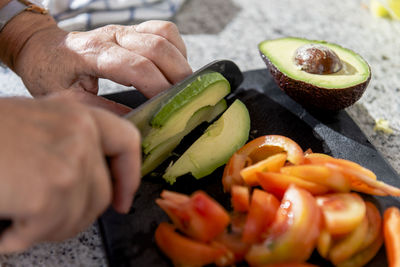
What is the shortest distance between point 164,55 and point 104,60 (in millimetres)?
186

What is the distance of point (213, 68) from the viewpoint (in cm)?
134

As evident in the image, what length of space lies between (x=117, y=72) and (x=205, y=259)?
24.8 inches

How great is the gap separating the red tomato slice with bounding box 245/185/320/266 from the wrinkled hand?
0.55 m

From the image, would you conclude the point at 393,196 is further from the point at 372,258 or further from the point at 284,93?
the point at 284,93

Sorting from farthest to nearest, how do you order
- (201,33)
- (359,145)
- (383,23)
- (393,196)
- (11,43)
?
1. (383,23)
2. (201,33)
3. (11,43)
4. (359,145)
5. (393,196)

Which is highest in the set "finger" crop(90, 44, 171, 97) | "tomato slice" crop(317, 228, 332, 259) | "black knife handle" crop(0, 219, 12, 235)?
"finger" crop(90, 44, 171, 97)

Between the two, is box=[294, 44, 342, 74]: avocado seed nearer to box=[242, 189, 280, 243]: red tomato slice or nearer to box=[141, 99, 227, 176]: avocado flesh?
box=[141, 99, 227, 176]: avocado flesh

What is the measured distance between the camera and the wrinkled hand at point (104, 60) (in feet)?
4.01

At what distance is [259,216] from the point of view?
96 centimetres

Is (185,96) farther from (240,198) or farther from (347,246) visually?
(347,246)

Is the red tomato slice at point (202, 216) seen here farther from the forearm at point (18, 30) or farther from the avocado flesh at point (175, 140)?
the forearm at point (18, 30)

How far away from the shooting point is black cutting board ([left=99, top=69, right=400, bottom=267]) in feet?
3.26

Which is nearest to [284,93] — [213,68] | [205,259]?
[213,68]

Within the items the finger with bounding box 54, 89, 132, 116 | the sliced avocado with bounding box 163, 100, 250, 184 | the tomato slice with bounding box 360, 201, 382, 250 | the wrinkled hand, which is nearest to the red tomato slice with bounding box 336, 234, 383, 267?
the tomato slice with bounding box 360, 201, 382, 250
